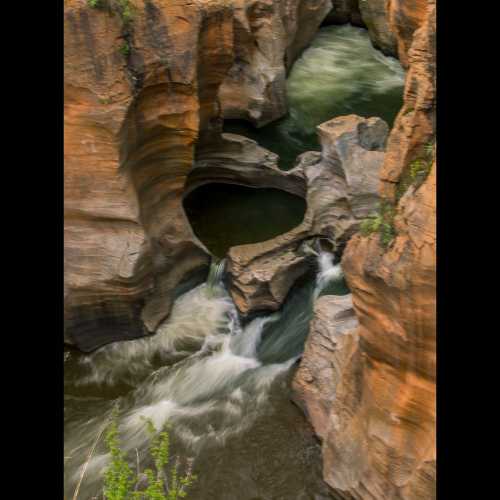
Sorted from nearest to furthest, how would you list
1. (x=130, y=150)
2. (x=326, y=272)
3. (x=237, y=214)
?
(x=130, y=150) < (x=326, y=272) < (x=237, y=214)

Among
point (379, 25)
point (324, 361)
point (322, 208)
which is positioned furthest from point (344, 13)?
point (324, 361)

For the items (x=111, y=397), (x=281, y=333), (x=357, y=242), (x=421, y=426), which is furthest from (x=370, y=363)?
(x=111, y=397)

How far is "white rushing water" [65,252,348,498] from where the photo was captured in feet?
25.9

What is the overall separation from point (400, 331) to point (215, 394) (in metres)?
4.06

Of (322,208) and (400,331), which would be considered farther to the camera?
(322,208)

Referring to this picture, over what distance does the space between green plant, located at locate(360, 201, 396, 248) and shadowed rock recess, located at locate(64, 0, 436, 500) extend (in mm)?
44

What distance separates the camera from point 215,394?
335 inches

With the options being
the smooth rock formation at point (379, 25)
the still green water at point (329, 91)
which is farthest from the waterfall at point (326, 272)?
the smooth rock formation at point (379, 25)

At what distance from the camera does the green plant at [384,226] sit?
515cm

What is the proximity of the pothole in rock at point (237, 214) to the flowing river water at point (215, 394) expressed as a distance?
76 mm

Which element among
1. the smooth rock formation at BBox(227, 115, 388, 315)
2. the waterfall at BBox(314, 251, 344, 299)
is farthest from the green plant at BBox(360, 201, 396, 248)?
the waterfall at BBox(314, 251, 344, 299)

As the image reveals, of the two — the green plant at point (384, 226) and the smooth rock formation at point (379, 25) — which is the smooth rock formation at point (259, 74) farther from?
the green plant at point (384, 226)

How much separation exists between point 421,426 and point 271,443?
2.78 m

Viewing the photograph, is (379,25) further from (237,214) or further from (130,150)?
(130,150)
